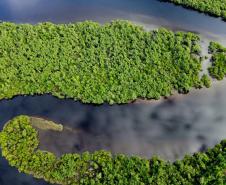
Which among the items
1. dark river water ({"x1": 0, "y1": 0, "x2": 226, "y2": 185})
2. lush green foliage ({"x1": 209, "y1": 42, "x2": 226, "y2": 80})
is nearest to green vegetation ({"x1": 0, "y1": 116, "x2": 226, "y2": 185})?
dark river water ({"x1": 0, "y1": 0, "x2": 226, "y2": 185})

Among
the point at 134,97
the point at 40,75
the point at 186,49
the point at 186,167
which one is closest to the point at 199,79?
the point at 186,49

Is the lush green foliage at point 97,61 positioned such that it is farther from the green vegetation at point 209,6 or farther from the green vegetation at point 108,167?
the green vegetation at point 108,167

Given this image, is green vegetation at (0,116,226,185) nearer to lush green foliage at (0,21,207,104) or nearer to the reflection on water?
the reflection on water

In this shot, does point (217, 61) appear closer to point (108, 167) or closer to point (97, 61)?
point (97, 61)

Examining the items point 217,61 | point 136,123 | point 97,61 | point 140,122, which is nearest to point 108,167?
point 136,123

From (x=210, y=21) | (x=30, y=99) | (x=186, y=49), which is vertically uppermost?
(x=210, y=21)

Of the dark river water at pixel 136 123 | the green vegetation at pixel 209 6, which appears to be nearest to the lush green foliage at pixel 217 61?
the dark river water at pixel 136 123

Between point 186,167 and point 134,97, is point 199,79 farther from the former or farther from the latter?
point 186,167
